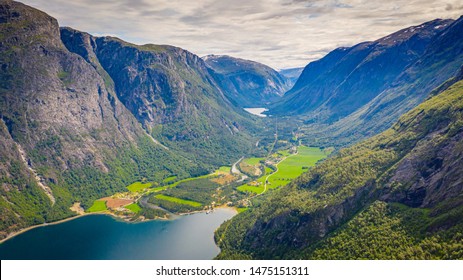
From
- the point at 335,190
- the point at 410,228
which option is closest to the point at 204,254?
the point at 335,190

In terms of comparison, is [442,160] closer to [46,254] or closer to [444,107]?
[444,107]

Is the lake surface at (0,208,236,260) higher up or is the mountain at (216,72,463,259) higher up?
the mountain at (216,72,463,259)

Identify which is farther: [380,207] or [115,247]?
[115,247]

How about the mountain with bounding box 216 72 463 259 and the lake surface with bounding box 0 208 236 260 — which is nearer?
the mountain with bounding box 216 72 463 259

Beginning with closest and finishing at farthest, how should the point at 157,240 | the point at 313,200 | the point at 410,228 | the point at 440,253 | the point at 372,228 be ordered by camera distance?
the point at 440,253
the point at 410,228
the point at 372,228
the point at 313,200
the point at 157,240

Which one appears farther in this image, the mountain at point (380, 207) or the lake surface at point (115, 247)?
the lake surface at point (115, 247)

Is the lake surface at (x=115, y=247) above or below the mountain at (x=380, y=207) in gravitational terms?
below

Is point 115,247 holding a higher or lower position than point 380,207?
lower
